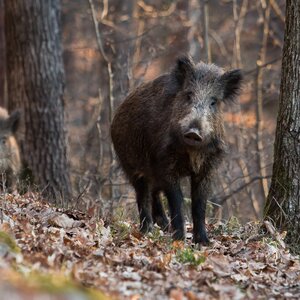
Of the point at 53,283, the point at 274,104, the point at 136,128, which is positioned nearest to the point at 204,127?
the point at 136,128

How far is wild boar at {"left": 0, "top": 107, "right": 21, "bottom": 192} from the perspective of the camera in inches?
469

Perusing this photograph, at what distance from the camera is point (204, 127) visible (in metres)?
7.48

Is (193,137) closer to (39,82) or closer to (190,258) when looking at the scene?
(190,258)

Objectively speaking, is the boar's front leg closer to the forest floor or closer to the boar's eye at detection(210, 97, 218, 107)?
the forest floor

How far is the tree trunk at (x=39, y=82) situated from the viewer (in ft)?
38.0

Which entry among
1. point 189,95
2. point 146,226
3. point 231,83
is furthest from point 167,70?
point 189,95

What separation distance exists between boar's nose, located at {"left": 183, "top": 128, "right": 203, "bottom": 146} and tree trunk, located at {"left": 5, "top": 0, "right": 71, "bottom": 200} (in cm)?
450

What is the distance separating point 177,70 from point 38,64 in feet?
13.2

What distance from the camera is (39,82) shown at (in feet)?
38.2

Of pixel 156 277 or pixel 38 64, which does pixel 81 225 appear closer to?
pixel 156 277

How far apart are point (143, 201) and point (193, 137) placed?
74.3 inches

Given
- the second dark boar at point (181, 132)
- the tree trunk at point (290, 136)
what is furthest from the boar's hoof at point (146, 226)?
the tree trunk at point (290, 136)

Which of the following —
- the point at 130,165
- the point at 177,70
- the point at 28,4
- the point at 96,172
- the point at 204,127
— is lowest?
the point at 96,172

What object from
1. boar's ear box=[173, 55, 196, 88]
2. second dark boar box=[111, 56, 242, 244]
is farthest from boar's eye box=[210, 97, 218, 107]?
boar's ear box=[173, 55, 196, 88]
